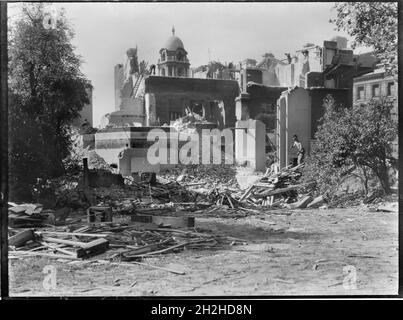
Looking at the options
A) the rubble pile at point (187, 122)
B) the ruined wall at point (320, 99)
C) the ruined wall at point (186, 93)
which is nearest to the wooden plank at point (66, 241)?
the ruined wall at point (320, 99)

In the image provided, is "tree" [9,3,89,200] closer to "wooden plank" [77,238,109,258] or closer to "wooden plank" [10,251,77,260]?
"wooden plank" [10,251,77,260]

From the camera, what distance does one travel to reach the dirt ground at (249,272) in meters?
7.31

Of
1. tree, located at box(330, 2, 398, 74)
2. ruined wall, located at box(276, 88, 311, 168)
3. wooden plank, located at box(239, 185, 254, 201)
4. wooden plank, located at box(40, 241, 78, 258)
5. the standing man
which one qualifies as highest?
tree, located at box(330, 2, 398, 74)

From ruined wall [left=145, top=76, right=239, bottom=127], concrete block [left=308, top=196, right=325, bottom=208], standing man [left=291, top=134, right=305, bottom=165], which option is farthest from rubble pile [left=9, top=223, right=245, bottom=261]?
ruined wall [left=145, top=76, right=239, bottom=127]

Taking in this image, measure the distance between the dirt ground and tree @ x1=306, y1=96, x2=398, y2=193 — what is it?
4.93 m

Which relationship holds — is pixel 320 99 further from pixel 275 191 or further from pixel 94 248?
pixel 94 248

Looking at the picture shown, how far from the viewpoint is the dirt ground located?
24.0 ft

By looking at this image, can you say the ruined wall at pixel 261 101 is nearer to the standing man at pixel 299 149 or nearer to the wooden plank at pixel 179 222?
the standing man at pixel 299 149

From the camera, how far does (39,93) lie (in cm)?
1405

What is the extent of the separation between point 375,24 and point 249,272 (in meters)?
7.70

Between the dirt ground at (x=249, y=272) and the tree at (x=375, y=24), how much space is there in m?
4.84
